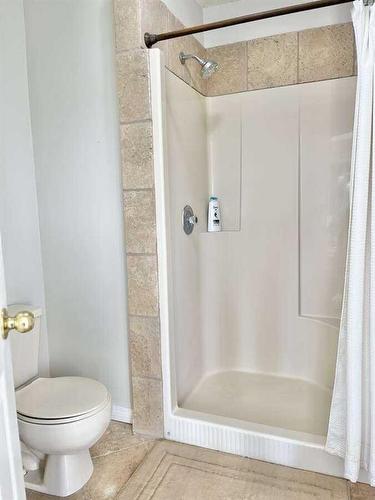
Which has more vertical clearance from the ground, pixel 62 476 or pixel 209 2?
pixel 209 2

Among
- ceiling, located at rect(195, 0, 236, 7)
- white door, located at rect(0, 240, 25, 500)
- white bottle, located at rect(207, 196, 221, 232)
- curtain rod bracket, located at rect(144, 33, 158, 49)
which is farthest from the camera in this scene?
white bottle, located at rect(207, 196, 221, 232)

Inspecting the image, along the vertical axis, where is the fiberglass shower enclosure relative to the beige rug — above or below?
above

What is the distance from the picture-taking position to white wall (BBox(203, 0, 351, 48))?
7.12ft

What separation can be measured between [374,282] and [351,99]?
4.15 feet

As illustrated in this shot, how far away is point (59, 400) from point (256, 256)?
1.45 metres

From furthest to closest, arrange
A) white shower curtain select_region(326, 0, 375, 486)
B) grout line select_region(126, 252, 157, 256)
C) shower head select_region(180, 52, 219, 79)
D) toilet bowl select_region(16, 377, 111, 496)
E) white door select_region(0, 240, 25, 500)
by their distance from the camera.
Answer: shower head select_region(180, 52, 219, 79)
grout line select_region(126, 252, 157, 256)
toilet bowl select_region(16, 377, 111, 496)
white shower curtain select_region(326, 0, 375, 486)
white door select_region(0, 240, 25, 500)

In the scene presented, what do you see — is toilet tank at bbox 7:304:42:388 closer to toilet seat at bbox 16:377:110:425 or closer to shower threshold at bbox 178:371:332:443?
toilet seat at bbox 16:377:110:425

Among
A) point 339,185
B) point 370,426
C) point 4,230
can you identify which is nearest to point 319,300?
point 339,185

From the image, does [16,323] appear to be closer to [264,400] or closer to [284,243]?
[264,400]

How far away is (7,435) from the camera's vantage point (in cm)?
78

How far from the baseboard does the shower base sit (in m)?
0.30

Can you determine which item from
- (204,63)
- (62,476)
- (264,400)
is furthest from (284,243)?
(62,476)

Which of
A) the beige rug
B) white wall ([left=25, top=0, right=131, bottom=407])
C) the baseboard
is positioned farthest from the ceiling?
the beige rug

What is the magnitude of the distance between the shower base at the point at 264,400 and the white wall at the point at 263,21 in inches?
85.0
